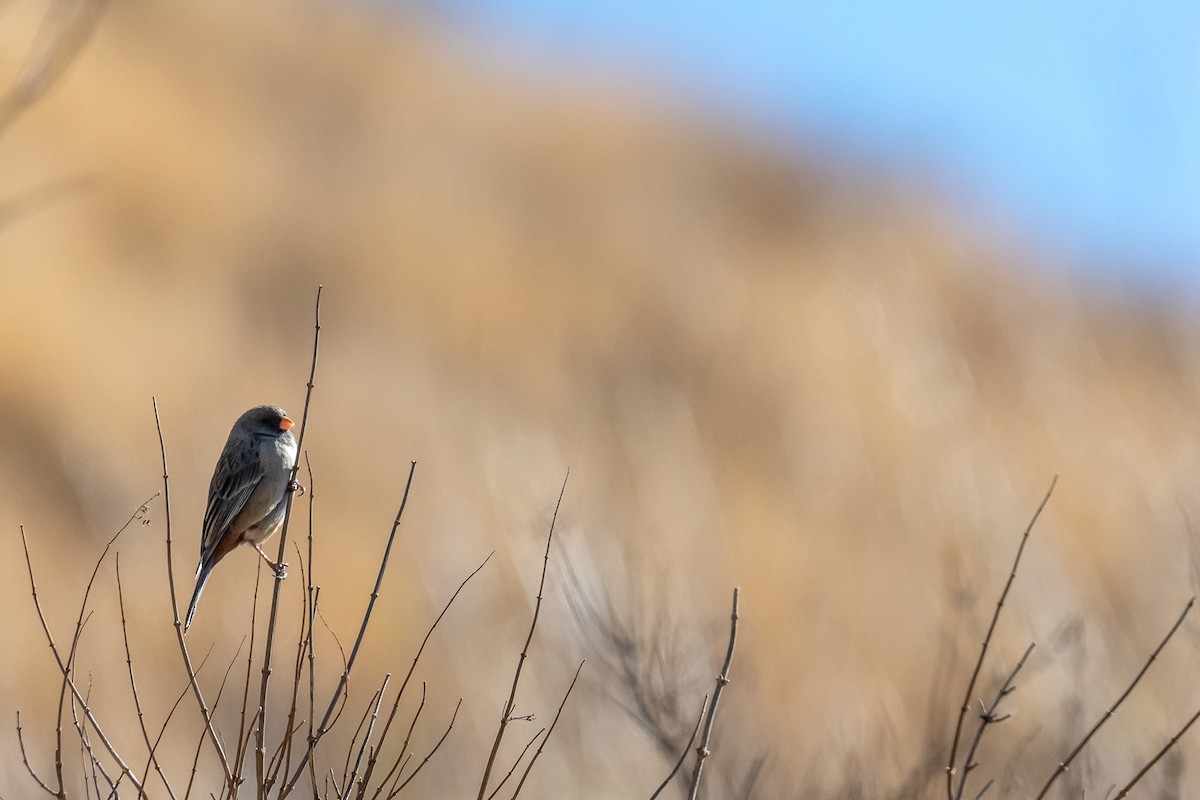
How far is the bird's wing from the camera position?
586 cm

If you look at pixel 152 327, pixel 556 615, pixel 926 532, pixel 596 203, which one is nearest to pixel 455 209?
pixel 596 203

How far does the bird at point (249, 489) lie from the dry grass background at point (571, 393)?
2.17 meters

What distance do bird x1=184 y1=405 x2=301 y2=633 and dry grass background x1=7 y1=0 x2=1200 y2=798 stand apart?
217 centimetres

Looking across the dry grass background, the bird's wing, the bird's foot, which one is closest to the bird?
the bird's wing

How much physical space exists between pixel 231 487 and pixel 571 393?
14546mm

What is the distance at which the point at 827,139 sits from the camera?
3247cm

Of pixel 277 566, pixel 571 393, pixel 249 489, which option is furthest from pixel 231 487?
pixel 571 393

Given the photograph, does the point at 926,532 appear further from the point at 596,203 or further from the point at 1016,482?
the point at 596,203

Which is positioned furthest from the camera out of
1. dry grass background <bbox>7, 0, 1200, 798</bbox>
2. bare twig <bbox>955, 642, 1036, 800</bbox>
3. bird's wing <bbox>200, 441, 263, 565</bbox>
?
dry grass background <bbox>7, 0, 1200, 798</bbox>

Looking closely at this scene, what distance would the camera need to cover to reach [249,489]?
587cm

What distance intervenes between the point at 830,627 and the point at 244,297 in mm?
10096

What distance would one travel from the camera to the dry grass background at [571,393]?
12.5 metres

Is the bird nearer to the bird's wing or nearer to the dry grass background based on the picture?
the bird's wing

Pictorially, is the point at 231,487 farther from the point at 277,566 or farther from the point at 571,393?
the point at 571,393
